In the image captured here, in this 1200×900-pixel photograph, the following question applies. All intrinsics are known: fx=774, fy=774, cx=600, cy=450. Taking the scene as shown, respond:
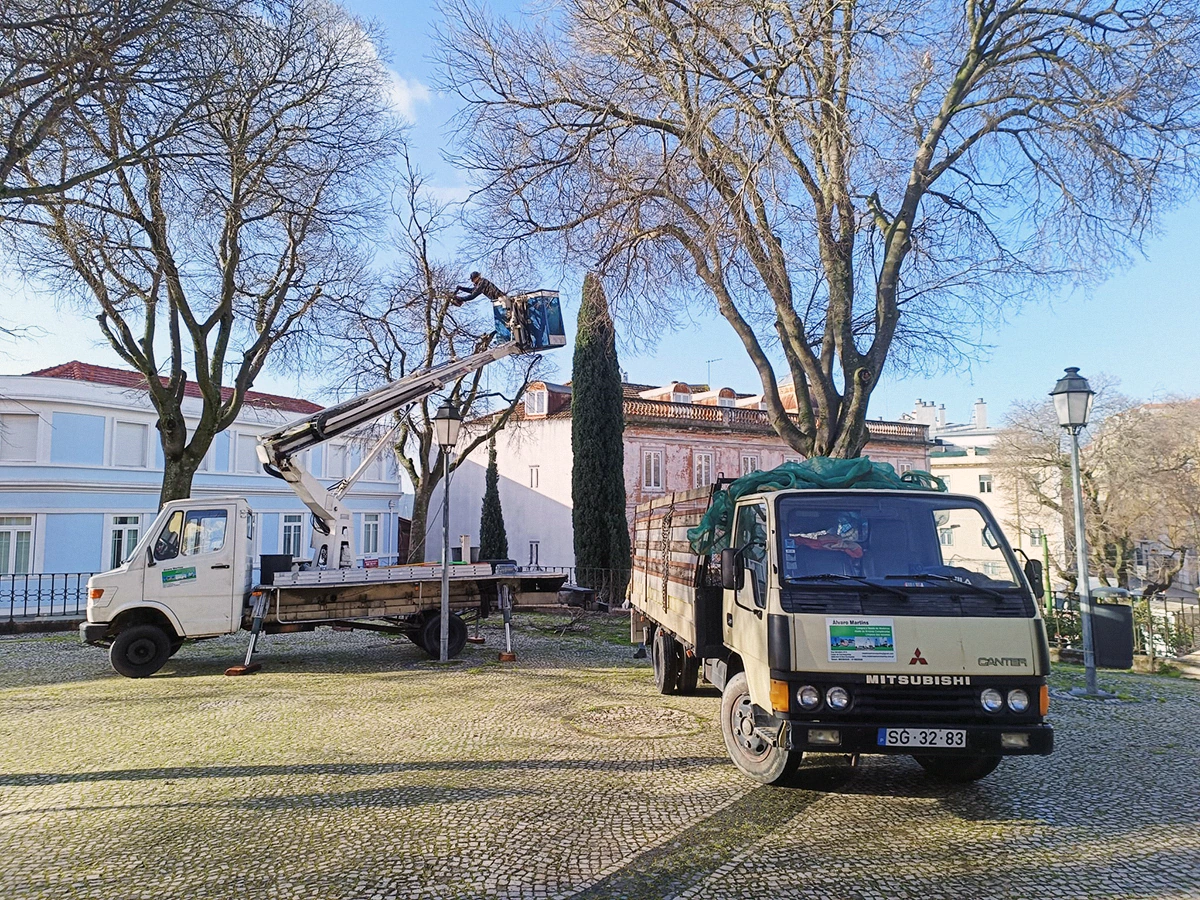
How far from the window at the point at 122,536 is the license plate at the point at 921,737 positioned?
2755cm

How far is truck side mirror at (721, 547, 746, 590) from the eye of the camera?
5762 millimetres

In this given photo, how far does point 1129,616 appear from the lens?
1017 centimetres

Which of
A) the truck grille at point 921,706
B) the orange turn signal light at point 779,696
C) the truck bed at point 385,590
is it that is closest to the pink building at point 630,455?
the truck bed at point 385,590

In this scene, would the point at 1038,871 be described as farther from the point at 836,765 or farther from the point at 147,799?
the point at 147,799

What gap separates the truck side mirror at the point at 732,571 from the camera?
5.76m

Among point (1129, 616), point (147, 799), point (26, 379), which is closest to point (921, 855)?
point (147, 799)

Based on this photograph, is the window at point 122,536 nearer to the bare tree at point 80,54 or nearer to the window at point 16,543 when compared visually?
the window at point 16,543

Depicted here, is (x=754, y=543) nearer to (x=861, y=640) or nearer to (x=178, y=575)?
(x=861, y=640)

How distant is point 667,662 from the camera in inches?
356

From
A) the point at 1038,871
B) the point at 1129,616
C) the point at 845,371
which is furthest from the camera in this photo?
the point at 845,371

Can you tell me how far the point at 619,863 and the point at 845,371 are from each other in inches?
331

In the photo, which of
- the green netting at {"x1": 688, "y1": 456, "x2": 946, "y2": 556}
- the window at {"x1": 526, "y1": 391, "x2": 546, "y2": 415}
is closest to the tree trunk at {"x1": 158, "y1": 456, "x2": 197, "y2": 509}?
the green netting at {"x1": 688, "y1": 456, "x2": 946, "y2": 556}

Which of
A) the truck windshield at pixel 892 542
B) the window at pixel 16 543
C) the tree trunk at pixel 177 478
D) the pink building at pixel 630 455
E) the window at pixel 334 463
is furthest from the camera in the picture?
the window at pixel 334 463

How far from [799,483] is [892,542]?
93 centimetres
